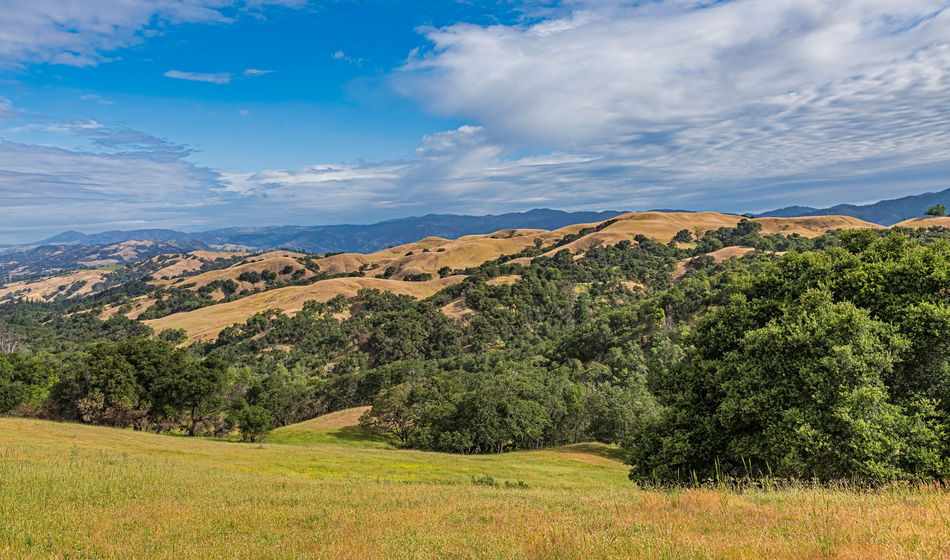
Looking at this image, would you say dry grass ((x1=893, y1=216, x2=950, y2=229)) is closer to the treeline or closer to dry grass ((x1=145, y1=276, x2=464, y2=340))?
the treeline

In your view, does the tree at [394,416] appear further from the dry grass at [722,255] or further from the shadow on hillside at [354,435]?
the dry grass at [722,255]

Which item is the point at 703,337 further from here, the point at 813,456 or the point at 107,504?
the point at 107,504

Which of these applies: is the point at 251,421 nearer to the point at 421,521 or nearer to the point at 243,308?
the point at 421,521

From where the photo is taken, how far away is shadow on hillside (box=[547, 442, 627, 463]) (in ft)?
185

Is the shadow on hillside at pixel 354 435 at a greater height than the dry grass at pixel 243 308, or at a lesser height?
lesser

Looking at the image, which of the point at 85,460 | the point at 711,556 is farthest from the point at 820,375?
the point at 85,460

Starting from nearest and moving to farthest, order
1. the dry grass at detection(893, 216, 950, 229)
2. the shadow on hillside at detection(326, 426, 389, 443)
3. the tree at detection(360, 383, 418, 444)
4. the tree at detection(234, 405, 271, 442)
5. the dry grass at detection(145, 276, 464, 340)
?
the tree at detection(234, 405, 271, 442) < the shadow on hillside at detection(326, 426, 389, 443) < the tree at detection(360, 383, 418, 444) < the dry grass at detection(893, 216, 950, 229) < the dry grass at detection(145, 276, 464, 340)

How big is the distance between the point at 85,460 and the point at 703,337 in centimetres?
3346

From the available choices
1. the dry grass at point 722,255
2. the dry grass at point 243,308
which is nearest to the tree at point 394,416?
the dry grass at point 243,308

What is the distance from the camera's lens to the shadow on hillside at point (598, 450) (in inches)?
2221

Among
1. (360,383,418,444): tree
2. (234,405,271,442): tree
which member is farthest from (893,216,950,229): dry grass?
(234,405,271,442): tree

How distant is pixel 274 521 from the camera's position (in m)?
13.1

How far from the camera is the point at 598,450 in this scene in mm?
59312

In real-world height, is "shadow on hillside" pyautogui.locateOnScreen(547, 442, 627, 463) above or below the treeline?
below
